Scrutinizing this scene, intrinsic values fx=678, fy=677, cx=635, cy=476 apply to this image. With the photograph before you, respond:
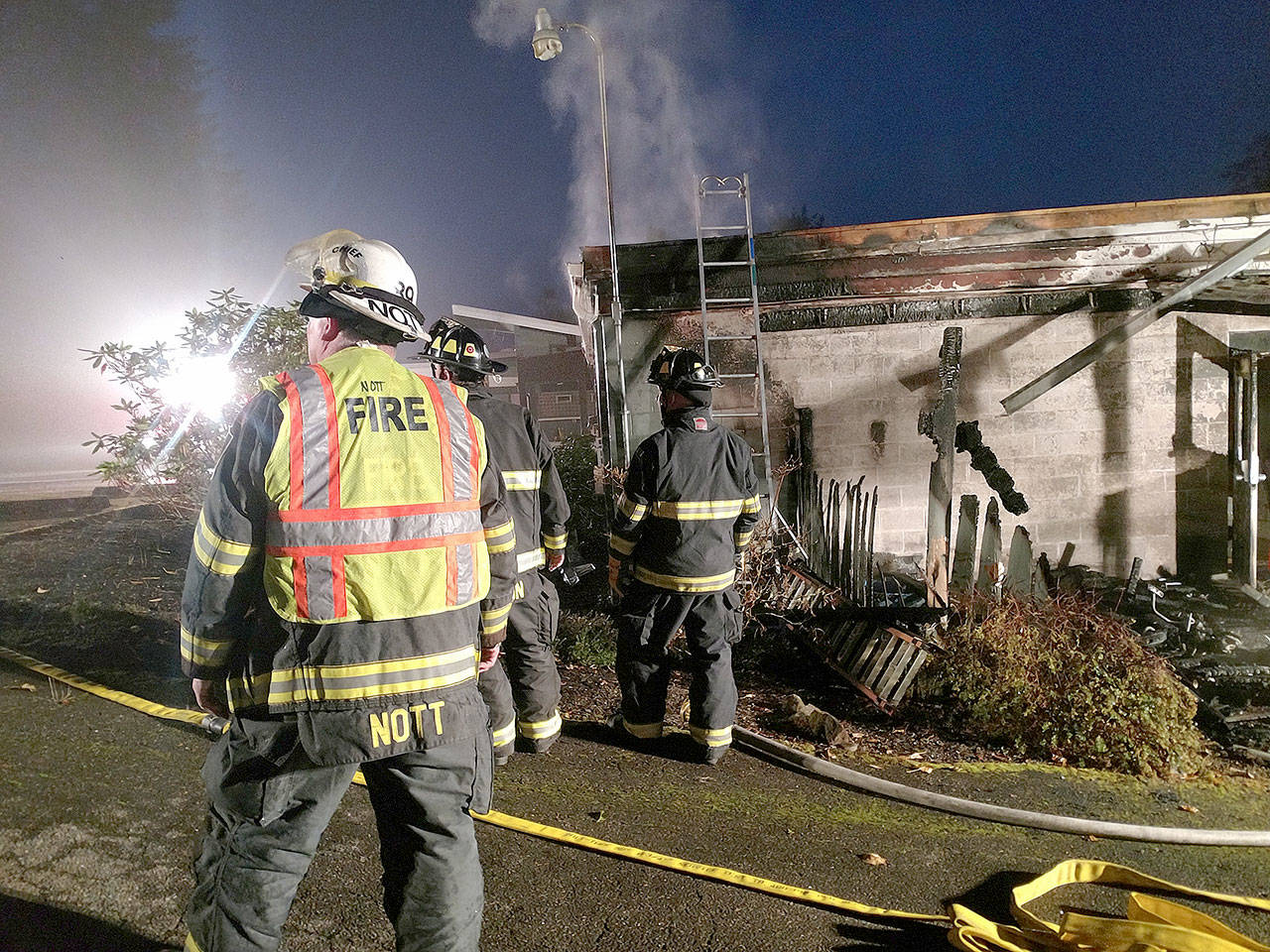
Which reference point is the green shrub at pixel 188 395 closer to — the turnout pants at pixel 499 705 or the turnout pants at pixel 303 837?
the turnout pants at pixel 499 705

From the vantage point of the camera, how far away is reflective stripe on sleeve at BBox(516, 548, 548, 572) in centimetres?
348

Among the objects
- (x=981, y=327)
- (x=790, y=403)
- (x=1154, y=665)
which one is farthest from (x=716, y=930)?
(x=981, y=327)

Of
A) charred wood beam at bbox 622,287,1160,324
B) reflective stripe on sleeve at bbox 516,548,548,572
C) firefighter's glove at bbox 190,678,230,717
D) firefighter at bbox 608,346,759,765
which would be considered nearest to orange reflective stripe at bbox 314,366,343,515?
firefighter's glove at bbox 190,678,230,717

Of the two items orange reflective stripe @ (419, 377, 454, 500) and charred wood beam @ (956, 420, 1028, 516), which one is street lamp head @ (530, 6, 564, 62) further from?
orange reflective stripe @ (419, 377, 454, 500)

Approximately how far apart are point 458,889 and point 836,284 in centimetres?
619

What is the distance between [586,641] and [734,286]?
3.63m

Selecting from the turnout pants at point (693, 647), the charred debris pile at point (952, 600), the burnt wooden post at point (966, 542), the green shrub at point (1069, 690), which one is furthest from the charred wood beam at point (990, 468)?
the turnout pants at point (693, 647)

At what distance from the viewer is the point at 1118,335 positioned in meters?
6.20

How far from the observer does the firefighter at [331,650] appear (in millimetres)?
1628

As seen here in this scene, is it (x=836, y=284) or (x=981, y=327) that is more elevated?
(x=836, y=284)

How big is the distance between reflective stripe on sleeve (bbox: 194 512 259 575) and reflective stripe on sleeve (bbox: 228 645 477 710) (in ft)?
0.91

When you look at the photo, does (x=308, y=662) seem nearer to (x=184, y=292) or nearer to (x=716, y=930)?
(x=716, y=930)

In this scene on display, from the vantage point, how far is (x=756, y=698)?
4.80 m

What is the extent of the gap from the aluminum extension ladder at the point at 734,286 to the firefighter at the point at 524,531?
2761 mm
